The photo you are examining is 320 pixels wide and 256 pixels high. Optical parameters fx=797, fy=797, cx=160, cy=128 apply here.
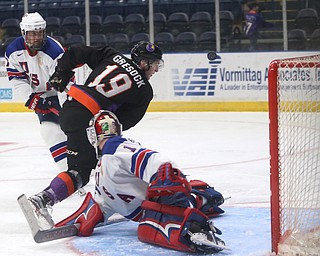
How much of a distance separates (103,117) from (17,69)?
185cm

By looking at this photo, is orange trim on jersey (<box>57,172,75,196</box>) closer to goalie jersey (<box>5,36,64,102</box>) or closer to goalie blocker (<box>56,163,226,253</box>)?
goalie blocker (<box>56,163,226,253</box>)

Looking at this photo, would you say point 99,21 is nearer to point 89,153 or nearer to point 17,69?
point 17,69

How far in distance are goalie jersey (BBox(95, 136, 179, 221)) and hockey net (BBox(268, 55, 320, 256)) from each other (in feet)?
1.45

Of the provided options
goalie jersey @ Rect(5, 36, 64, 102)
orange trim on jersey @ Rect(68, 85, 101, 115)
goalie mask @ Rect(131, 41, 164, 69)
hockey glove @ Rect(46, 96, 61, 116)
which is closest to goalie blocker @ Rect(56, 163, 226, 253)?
orange trim on jersey @ Rect(68, 85, 101, 115)

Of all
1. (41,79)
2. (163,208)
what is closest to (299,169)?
(163,208)

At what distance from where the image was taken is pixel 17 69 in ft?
16.5

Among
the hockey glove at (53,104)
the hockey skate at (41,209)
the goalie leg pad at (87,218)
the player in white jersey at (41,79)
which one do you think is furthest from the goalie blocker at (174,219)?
the hockey glove at (53,104)

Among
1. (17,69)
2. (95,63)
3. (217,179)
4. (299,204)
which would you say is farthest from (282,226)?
(17,69)

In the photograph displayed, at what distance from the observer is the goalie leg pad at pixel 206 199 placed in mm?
3609

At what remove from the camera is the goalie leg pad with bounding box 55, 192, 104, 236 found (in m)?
3.40

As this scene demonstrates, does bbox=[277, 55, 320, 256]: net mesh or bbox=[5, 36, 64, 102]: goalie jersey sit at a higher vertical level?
bbox=[5, 36, 64, 102]: goalie jersey

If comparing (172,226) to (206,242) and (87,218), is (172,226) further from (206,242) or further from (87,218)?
(87,218)

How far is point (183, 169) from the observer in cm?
546

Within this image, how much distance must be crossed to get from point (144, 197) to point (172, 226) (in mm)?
259
